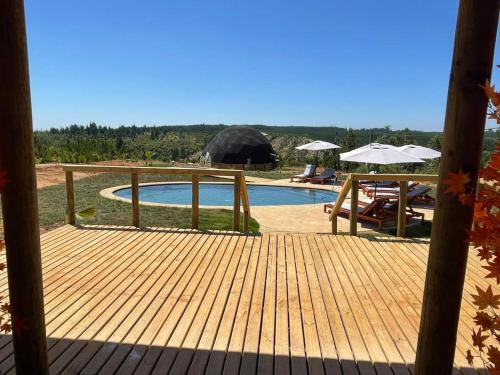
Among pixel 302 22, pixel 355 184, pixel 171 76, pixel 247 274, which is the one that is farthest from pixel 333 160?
pixel 247 274

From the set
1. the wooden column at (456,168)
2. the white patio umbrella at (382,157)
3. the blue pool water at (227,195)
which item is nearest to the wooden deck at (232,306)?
the wooden column at (456,168)

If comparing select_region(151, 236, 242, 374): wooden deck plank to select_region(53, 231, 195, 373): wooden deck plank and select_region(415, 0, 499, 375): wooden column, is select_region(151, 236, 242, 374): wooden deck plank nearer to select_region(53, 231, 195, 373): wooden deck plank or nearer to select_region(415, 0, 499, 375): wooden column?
select_region(53, 231, 195, 373): wooden deck plank

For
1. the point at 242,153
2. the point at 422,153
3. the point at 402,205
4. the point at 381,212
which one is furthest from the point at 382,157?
the point at 242,153

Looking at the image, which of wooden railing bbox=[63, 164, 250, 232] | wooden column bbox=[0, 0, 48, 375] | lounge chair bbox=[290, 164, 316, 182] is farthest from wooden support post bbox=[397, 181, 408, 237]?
lounge chair bbox=[290, 164, 316, 182]

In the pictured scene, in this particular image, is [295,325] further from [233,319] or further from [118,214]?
[118,214]

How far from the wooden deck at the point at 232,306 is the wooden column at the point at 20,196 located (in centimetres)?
53

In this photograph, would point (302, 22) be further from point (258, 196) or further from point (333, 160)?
point (333, 160)

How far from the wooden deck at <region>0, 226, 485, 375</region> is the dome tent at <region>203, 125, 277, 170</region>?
20683 mm

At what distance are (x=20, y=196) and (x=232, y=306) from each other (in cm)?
187

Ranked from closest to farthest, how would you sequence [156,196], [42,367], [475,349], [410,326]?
1. [42,367]
2. [475,349]
3. [410,326]
4. [156,196]

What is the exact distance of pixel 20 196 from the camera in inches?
59.2

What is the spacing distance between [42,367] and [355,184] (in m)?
4.26

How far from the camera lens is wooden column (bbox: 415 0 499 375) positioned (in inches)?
50.2

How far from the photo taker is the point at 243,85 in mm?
41844
